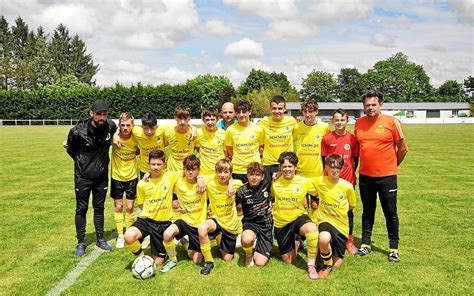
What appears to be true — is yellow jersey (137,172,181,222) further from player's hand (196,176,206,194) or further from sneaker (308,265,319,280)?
sneaker (308,265,319,280)

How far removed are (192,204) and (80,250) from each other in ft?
5.46

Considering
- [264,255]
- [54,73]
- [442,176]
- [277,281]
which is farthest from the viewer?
[54,73]

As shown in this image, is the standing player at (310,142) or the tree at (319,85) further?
the tree at (319,85)

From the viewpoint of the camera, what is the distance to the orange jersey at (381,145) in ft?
15.9

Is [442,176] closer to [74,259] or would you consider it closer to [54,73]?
[74,259]

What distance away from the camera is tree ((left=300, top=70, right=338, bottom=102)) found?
92.1 m

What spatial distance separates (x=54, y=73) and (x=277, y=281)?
240ft

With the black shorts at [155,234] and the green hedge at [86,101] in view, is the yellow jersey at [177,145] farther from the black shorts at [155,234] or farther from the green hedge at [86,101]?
the green hedge at [86,101]

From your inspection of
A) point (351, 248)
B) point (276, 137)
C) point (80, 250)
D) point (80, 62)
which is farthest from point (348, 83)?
point (80, 250)

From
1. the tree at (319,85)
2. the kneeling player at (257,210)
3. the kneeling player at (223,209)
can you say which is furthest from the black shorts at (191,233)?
the tree at (319,85)

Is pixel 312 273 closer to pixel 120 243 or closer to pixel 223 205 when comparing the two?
pixel 223 205

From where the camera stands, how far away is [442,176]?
35.9ft

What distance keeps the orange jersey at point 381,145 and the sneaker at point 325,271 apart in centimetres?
129

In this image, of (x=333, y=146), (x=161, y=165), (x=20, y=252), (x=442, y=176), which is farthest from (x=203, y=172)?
(x=442, y=176)
